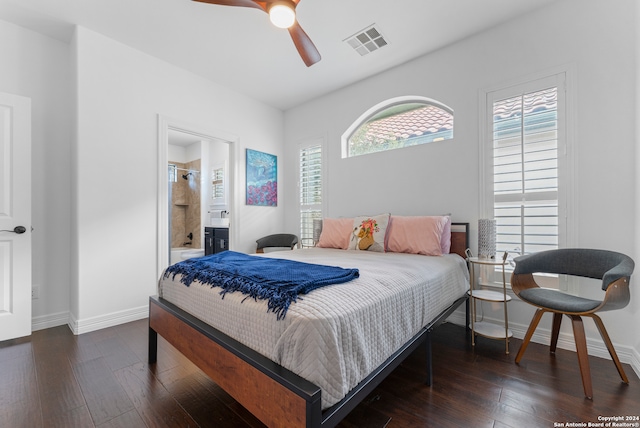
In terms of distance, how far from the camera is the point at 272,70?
133 inches

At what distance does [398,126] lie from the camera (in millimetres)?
3420

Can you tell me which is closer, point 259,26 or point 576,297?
point 576,297

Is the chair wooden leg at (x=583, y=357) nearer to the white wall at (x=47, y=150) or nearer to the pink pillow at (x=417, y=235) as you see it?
the pink pillow at (x=417, y=235)

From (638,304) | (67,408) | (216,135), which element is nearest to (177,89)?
(216,135)

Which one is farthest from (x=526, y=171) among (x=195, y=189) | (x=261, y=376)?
(x=195, y=189)

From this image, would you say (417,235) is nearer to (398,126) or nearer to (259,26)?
(398,126)

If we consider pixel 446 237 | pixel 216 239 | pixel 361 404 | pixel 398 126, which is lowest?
pixel 361 404

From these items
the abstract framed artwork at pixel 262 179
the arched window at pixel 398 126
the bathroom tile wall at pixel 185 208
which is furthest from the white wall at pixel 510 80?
the bathroom tile wall at pixel 185 208

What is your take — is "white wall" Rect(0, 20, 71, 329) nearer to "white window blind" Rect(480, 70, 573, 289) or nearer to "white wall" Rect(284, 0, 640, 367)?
"white wall" Rect(284, 0, 640, 367)

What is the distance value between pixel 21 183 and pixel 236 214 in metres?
2.08

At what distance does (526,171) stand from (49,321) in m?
4.53

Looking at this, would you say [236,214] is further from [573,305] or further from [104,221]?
[573,305]

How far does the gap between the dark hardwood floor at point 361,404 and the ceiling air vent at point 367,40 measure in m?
2.84

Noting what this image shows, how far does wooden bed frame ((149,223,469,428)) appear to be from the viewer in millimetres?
974
